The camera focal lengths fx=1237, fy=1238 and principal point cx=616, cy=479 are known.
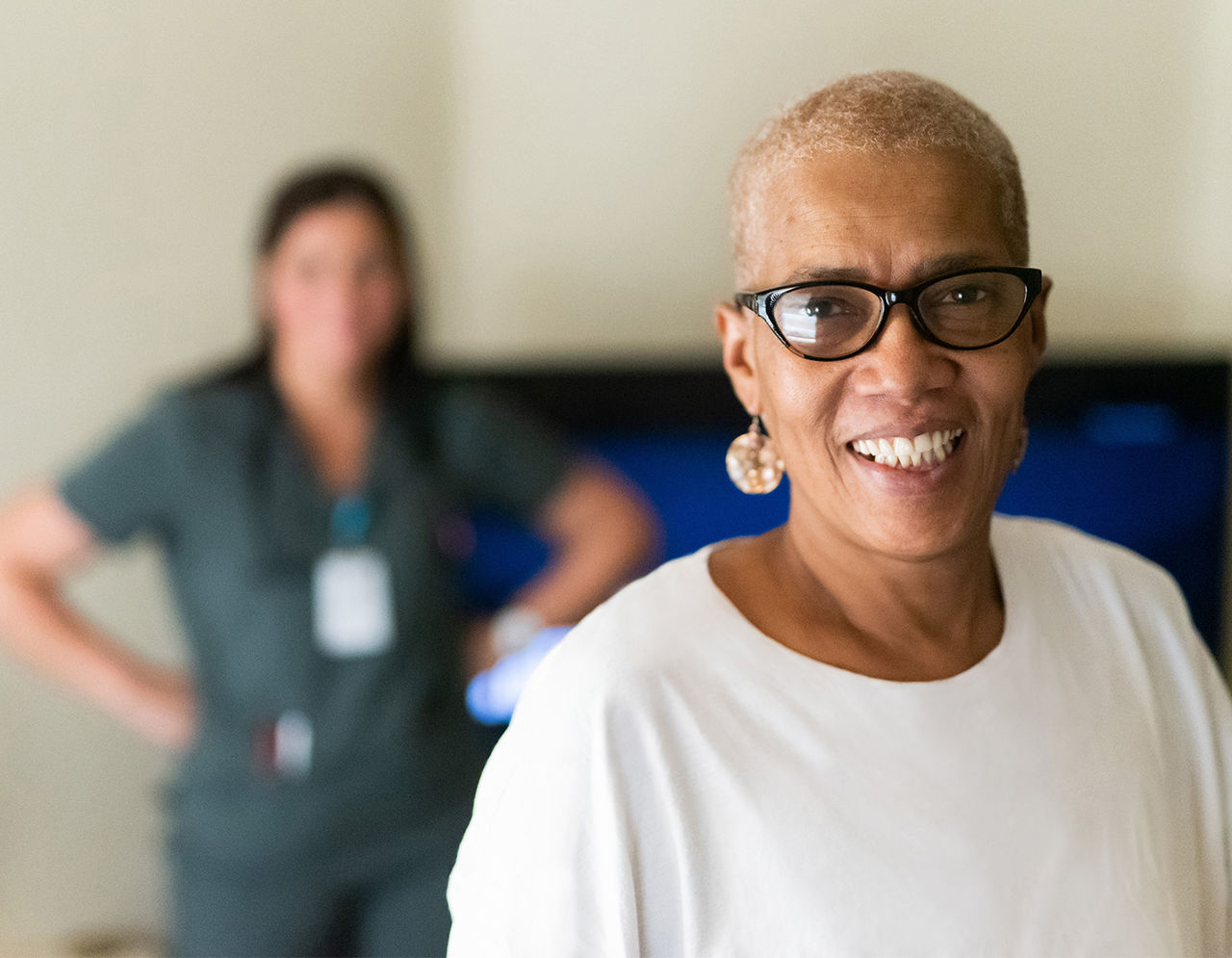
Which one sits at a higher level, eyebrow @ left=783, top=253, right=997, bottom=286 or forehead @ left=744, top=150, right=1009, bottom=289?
forehead @ left=744, top=150, right=1009, bottom=289

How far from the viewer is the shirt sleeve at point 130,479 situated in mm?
2012

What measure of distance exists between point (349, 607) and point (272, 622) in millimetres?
125

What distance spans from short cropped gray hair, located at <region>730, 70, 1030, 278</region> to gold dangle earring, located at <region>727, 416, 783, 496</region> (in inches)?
5.8

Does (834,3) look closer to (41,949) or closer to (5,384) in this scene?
(5,384)

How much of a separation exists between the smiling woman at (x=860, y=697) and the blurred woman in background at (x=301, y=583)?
130cm

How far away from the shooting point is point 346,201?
82.0 inches

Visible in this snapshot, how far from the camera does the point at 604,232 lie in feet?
8.70

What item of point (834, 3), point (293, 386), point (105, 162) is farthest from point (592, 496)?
point (105, 162)

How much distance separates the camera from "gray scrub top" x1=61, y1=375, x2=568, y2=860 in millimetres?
2000

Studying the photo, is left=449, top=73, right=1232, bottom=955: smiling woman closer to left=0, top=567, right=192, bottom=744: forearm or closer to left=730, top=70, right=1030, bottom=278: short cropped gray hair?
left=730, top=70, right=1030, bottom=278: short cropped gray hair

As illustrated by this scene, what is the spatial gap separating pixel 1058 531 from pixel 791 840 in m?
0.35

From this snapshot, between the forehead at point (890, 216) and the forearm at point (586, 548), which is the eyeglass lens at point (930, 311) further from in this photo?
the forearm at point (586, 548)

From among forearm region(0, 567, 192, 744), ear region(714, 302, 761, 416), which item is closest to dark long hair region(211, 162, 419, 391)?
forearm region(0, 567, 192, 744)

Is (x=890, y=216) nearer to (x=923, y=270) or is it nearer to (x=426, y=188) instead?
(x=923, y=270)
